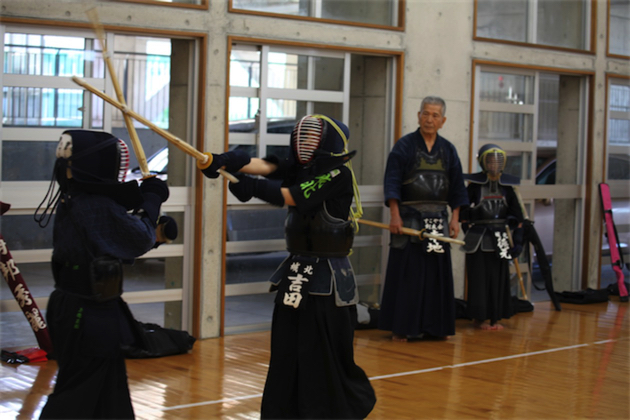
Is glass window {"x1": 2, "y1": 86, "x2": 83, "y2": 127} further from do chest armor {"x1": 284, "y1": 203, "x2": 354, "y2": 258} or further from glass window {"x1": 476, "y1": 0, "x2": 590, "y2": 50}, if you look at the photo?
glass window {"x1": 476, "y1": 0, "x2": 590, "y2": 50}

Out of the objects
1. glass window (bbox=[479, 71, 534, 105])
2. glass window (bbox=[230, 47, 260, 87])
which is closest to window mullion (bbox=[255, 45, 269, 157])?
glass window (bbox=[230, 47, 260, 87])

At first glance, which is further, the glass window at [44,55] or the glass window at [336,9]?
the glass window at [336,9]

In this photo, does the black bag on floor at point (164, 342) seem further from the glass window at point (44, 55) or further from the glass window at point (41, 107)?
the glass window at point (44, 55)

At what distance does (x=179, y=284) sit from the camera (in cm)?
604

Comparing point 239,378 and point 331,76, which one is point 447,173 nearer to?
point 331,76

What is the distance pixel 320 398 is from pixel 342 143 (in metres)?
1.22

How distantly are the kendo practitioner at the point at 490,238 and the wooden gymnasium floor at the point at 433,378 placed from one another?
253mm

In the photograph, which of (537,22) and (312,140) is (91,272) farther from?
(537,22)

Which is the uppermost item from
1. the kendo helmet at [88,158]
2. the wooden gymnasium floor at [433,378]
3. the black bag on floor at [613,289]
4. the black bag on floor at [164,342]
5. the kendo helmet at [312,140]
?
the kendo helmet at [312,140]

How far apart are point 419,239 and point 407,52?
1.88m

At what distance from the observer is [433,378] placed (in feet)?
16.1

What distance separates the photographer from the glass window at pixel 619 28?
871 cm

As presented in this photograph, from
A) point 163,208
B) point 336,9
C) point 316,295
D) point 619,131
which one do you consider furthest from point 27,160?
point 619,131

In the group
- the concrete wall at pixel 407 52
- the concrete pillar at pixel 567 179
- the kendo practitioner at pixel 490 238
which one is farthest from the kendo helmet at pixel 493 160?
the concrete pillar at pixel 567 179
